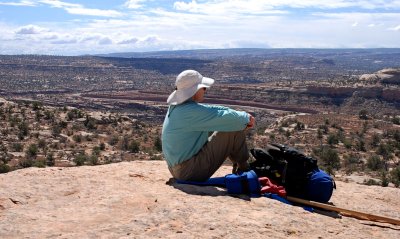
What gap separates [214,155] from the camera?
5.49m

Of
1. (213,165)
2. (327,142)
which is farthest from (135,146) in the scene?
(213,165)

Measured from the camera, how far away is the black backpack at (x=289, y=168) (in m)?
5.39

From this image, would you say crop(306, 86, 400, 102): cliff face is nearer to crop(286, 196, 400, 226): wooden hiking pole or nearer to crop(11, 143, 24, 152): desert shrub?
crop(11, 143, 24, 152): desert shrub

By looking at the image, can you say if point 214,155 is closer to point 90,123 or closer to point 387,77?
point 90,123

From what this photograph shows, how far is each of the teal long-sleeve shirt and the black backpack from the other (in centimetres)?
57

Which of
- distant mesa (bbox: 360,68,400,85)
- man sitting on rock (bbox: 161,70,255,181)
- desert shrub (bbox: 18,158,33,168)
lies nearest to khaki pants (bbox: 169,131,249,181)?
man sitting on rock (bbox: 161,70,255,181)

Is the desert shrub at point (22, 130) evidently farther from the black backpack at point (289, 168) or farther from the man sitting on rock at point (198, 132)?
the black backpack at point (289, 168)

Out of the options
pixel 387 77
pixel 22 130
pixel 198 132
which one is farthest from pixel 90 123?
pixel 387 77

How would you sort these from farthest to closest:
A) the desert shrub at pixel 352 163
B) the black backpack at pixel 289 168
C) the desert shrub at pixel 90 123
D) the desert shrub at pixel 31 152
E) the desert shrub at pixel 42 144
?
the desert shrub at pixel 90 123 → the desert shrub at pixel 42 144 → the desert shrub at pixel 31 152 → the desert shrub at pixel 352 163 → the black backpack at pixel 289 168

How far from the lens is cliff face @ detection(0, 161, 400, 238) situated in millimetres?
4016

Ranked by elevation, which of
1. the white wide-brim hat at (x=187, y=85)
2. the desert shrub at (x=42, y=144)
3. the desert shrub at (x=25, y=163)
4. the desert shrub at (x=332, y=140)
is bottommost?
the desert shrub at (x=332, y=140)

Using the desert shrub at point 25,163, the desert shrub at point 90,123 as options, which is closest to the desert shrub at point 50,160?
the desert shrub at point 25,163

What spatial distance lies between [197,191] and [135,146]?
18.3 m

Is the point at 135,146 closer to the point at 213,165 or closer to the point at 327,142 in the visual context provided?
the point at 327,142
